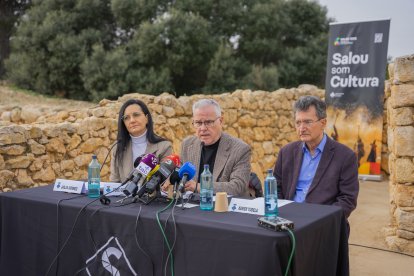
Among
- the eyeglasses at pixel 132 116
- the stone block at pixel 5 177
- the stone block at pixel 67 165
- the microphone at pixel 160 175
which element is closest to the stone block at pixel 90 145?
the stone block at pixel 67 165

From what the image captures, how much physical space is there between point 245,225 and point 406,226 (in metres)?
3.13

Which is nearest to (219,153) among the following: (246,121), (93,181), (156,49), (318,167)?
(318,167)

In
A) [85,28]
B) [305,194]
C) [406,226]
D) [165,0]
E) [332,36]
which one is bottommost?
[406,226]

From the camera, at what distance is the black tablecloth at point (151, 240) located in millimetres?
1882

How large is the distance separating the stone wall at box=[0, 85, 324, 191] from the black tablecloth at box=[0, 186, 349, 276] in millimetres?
1555

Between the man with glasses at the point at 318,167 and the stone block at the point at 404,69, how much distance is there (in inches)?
72.3

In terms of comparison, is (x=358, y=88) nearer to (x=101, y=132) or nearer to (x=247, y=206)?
(x=101, y=132)

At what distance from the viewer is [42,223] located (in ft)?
8.51

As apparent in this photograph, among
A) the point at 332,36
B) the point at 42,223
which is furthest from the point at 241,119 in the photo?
the point at 42,223

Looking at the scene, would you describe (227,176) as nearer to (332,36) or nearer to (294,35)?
(332,36)

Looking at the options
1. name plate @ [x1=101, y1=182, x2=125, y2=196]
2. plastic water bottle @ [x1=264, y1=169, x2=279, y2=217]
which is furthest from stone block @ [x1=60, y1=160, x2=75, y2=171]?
plastic water bottle @ [x1=264, y1=169, x2=279, y2=217]

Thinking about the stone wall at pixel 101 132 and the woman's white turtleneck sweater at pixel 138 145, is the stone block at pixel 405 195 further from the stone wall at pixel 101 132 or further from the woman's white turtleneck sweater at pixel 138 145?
the stone wall at pixel 101 132

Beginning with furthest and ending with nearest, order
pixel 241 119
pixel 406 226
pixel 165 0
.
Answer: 1. pixel 165 0
2. pixel 241 119
3. pixel 406 226

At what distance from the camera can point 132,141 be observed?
3551 millimetres
